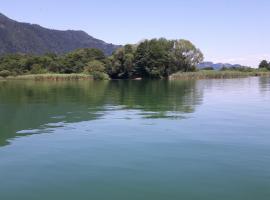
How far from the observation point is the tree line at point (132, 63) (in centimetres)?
12244

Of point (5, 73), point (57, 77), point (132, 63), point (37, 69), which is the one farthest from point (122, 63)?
point (5, 73)

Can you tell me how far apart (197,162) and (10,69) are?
413ft

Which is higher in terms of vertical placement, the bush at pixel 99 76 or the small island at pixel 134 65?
the small island at pixel 134 65

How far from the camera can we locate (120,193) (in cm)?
955

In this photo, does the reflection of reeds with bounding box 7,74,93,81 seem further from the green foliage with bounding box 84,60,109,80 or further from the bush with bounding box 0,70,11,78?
the bush with bounding box 0,70,11,78

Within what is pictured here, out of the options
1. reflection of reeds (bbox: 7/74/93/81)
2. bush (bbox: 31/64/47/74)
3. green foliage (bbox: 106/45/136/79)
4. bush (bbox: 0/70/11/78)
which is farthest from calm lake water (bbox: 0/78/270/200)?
bush (bbox: 0/70/11/78)

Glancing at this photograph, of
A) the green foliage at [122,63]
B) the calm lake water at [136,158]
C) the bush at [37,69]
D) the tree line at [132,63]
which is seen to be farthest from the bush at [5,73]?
the calm lake water at [136,158]

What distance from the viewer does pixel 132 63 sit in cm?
12425

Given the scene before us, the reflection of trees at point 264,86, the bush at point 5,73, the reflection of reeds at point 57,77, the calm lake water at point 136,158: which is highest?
the bush at point 5,73

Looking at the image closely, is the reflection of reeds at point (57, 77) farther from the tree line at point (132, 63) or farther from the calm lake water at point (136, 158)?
the calm lake water at point (136, 158)

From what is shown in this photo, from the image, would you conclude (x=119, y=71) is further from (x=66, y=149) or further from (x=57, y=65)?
(x=66, y=149)

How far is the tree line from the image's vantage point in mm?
122438

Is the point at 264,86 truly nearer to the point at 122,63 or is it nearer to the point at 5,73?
the point at 122,63

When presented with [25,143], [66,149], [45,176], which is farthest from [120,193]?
[25,143]
